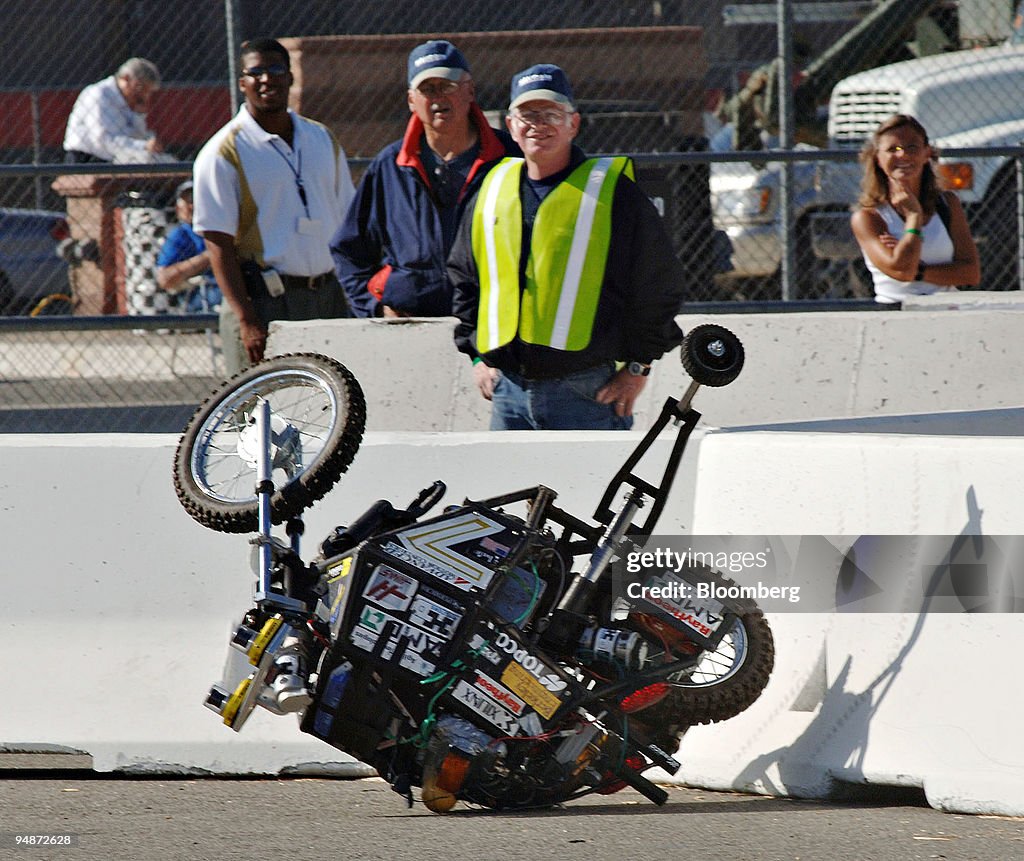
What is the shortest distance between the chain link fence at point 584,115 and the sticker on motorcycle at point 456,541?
214 inches

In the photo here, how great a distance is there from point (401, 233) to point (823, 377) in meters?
2.19

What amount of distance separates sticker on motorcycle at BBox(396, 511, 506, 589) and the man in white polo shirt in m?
3.26

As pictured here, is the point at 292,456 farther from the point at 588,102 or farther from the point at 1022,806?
the point at 588,102

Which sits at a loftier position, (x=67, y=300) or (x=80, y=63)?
(x=80, y=63)

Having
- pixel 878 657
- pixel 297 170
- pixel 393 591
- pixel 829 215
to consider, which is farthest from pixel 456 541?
pixel 829 215

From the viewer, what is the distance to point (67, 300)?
11414mm

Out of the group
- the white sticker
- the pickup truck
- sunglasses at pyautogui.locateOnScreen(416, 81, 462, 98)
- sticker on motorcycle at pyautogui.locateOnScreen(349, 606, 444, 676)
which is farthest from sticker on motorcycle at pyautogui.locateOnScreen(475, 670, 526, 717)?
the pickup truck

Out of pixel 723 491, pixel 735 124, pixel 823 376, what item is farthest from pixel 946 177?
pixel 723 491

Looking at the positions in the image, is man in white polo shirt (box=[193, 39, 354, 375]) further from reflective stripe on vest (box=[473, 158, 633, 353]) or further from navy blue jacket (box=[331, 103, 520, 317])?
reflective stripe on vest (box=[473, 158, 633, 353])

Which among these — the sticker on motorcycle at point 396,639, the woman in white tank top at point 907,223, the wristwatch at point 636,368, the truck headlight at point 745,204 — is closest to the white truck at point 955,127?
the truck headlight at point 745,204

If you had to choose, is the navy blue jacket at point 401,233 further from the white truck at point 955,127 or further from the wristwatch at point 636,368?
the white truck at point 955,127

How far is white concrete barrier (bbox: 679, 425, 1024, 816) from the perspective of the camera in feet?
14.9

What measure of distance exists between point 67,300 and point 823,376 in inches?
218

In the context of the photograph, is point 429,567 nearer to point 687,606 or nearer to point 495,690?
point 495,690
